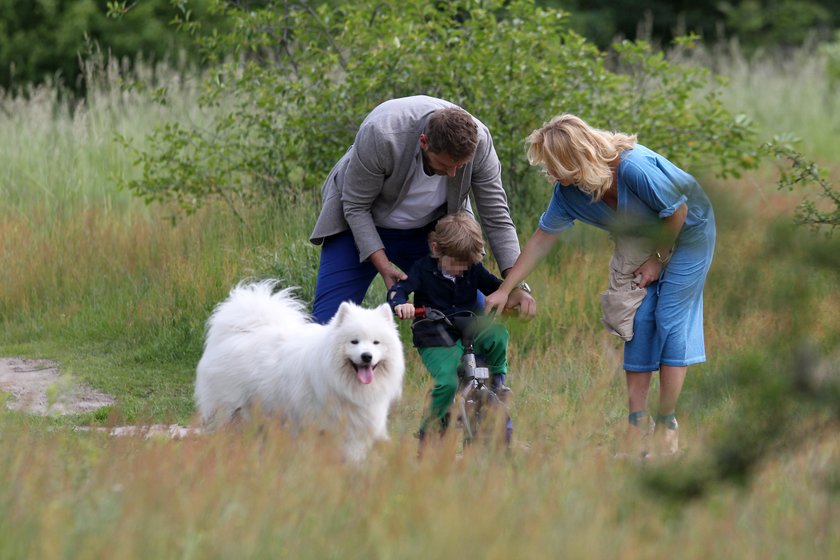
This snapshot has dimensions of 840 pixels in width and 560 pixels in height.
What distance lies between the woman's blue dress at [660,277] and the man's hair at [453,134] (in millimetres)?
630

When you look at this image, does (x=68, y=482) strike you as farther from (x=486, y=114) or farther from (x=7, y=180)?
(x=7, y=180)

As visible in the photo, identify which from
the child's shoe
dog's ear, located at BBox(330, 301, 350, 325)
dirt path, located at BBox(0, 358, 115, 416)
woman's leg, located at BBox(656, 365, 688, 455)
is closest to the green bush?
dirt path, located at BBox(0, 358, 115, 416)

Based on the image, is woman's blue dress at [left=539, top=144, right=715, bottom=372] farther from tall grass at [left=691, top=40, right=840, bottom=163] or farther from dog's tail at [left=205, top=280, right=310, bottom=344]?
tall grass at [left=691, top=40, right=840, bottom=163]

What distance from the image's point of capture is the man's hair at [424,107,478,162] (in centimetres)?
564

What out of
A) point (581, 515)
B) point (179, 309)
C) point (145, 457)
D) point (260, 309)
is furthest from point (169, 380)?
point (581, 515)

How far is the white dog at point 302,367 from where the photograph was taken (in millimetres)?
5605

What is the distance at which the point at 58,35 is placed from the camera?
23.2 metres

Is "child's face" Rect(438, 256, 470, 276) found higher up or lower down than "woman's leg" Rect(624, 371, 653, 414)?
higher up

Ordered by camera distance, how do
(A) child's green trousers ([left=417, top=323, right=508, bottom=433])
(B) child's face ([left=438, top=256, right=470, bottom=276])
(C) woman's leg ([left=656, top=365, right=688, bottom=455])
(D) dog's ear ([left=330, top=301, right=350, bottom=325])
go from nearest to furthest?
(C) woman's leg ([left=656, top=365, right=688, bottom=455]), (D) dog's ear ([left=330, top=301, right=350, bottom=325]), (A) child's green trousers ([left=417, top=323, right=508, bottom=433]), (B) child's face ([left=438, top=256, right=470, bottom=276])

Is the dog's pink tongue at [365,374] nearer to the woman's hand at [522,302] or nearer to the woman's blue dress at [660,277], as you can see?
the woman's hand at [522,302]

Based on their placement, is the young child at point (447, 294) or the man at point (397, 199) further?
the man at point (397, 199)

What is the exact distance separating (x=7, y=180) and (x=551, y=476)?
10.2 m

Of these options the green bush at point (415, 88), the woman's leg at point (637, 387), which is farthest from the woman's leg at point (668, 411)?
the green bush at point (415, 88)

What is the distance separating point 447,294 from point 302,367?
2.79 ft
